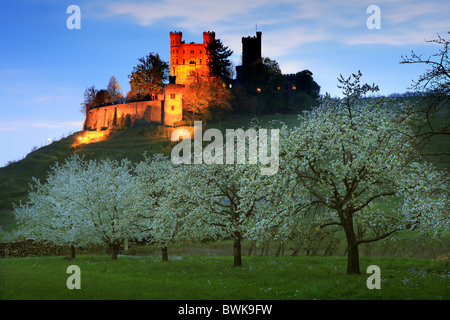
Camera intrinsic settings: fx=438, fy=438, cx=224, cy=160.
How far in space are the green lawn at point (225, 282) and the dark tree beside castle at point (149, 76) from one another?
406ft

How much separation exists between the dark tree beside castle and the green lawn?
124 metres

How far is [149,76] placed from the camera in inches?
5989

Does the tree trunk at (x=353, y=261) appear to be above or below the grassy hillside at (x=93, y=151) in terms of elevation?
below

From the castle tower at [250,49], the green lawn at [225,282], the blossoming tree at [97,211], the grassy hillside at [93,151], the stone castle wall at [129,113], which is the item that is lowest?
the green lawn at [225,282]

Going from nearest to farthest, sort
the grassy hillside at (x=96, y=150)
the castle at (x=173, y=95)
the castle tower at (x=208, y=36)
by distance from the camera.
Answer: the grassy hillside at (x=96, y=150) < the castle at (x=173, y=95) < the castle tower at (x=208, y=36)

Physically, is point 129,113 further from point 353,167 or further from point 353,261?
point 353,167

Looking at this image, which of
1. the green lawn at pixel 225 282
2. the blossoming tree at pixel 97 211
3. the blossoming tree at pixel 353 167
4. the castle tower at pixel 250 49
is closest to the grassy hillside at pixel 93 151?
the castle tower at pixel 250 49

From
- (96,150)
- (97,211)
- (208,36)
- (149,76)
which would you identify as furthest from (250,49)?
(97,211)

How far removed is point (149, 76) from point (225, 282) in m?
135

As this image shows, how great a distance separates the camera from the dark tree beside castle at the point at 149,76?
15038cm

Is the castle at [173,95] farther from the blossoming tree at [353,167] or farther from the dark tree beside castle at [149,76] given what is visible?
the blossoming tree at [353,167]

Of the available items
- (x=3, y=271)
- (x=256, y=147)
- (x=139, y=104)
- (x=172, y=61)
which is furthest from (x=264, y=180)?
(x=172, y=61)

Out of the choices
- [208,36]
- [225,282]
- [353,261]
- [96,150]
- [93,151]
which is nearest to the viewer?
[225,282]

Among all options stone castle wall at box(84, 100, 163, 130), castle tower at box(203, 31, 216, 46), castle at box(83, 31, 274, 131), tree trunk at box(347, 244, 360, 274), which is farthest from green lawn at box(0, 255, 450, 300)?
castle tower at box(203, 31, 216, 46)
